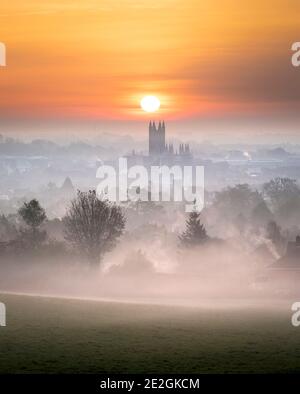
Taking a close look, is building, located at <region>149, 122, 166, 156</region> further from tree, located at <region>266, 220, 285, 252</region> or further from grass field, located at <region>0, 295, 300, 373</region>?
grass field, located at <region>0, 295, 300, 373</region>

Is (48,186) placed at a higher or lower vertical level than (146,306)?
higher

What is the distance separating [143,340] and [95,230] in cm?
3859

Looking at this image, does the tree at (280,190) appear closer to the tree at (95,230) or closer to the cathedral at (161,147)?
the cathedral at (161,147)

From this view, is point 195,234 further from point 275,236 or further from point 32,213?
point 275,236

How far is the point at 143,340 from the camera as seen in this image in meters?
41.6

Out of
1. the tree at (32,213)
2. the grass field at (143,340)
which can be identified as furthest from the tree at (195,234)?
the grass field at (143,340)

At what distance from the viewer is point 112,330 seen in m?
43.6

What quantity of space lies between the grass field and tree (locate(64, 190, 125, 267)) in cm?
2629

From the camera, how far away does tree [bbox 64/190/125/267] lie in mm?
78312

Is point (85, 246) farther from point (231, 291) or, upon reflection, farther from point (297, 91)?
point (297, 91)

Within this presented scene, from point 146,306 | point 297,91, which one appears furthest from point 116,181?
point 146,306

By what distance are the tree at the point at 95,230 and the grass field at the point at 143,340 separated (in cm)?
2629

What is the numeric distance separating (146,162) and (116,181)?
17.9 meters

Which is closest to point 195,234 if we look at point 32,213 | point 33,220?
point 33,220
